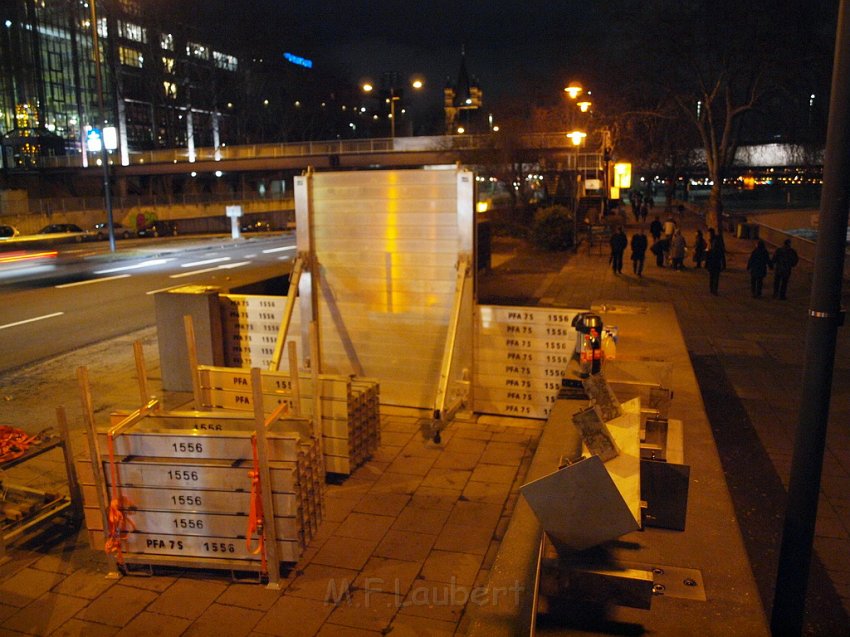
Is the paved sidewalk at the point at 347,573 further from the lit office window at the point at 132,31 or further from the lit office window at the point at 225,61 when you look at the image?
the lit office window at the point at 225,61

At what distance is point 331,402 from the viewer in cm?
659

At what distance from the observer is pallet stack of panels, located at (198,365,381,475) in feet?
21.6

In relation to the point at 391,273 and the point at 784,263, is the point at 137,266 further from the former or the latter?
the point at 784,263

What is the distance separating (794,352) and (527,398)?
6.41 meters

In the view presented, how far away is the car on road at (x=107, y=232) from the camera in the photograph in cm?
4700

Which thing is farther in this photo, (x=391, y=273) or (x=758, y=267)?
(x=758, y=267)

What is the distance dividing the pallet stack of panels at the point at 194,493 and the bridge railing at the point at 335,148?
130 feet

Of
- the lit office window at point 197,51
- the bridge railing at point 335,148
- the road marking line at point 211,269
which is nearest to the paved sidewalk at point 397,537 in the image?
the road marking line at point 211,269

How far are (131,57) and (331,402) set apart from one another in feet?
302

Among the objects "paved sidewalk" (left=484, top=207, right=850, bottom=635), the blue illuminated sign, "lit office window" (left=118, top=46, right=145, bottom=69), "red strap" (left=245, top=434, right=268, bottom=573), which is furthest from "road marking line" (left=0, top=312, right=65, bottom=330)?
the blue illuminated sign

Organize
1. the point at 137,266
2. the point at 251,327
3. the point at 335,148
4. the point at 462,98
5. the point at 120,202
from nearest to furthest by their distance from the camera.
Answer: the point at 251,327, the point at 137,266, the point at 120,202, the point at 335,148, the point at 462,98

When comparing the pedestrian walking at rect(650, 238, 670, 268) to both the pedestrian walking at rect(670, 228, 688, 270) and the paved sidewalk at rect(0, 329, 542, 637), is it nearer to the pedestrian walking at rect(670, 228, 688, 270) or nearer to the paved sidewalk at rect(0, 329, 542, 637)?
the pedestrian walking at rect(670, 228, 688, 270)

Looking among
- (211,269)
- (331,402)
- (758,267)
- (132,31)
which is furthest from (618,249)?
(132,31)

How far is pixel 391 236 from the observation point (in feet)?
28.2
